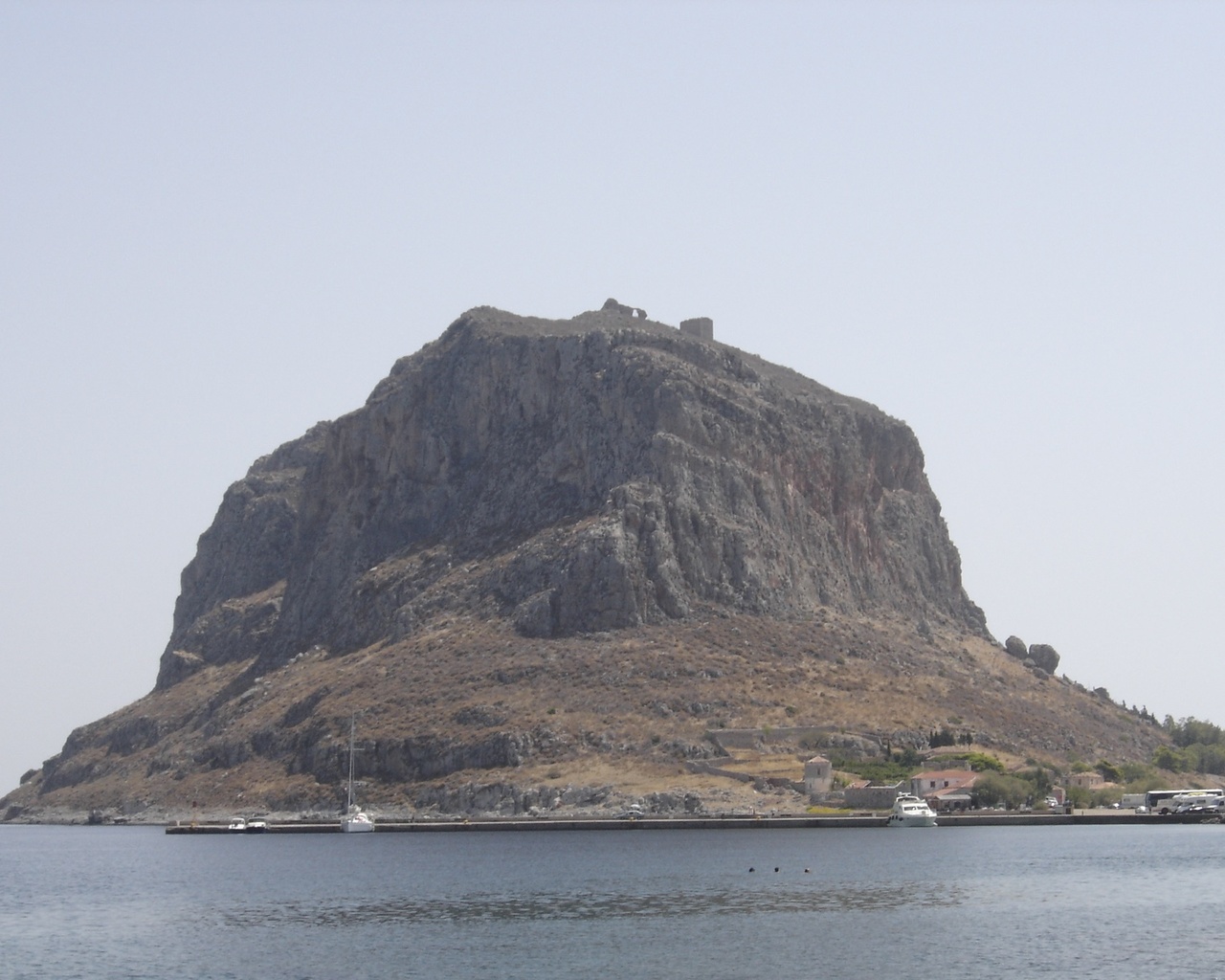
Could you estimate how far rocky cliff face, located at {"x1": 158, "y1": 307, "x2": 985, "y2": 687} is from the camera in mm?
167625

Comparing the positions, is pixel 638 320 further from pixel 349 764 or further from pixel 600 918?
pixel 600 918

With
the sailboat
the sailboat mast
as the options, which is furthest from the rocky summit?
the sailboat

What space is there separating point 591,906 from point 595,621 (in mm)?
80000

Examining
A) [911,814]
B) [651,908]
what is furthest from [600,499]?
[651,908]

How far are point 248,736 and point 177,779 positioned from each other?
12.1 metres

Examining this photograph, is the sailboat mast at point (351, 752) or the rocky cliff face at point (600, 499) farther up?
the rocky cliff face at point (600, 499)

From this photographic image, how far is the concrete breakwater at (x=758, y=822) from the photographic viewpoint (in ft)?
428

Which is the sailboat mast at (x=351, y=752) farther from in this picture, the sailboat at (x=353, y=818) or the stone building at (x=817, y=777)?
the stone building at (x=817, y=777)

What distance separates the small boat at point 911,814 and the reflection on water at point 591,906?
40798 mm

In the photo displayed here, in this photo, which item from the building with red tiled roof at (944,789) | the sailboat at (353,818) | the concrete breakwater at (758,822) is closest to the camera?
the concrete breakwater at (758,822)

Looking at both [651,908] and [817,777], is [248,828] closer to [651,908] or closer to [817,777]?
[817,777]

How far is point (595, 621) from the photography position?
16362 cm

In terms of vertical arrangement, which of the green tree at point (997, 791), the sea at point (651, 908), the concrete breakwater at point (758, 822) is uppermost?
the green tree at point (997, 791)

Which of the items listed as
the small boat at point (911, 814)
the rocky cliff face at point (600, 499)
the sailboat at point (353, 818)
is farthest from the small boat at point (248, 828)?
the small boat at point (911, 814)
